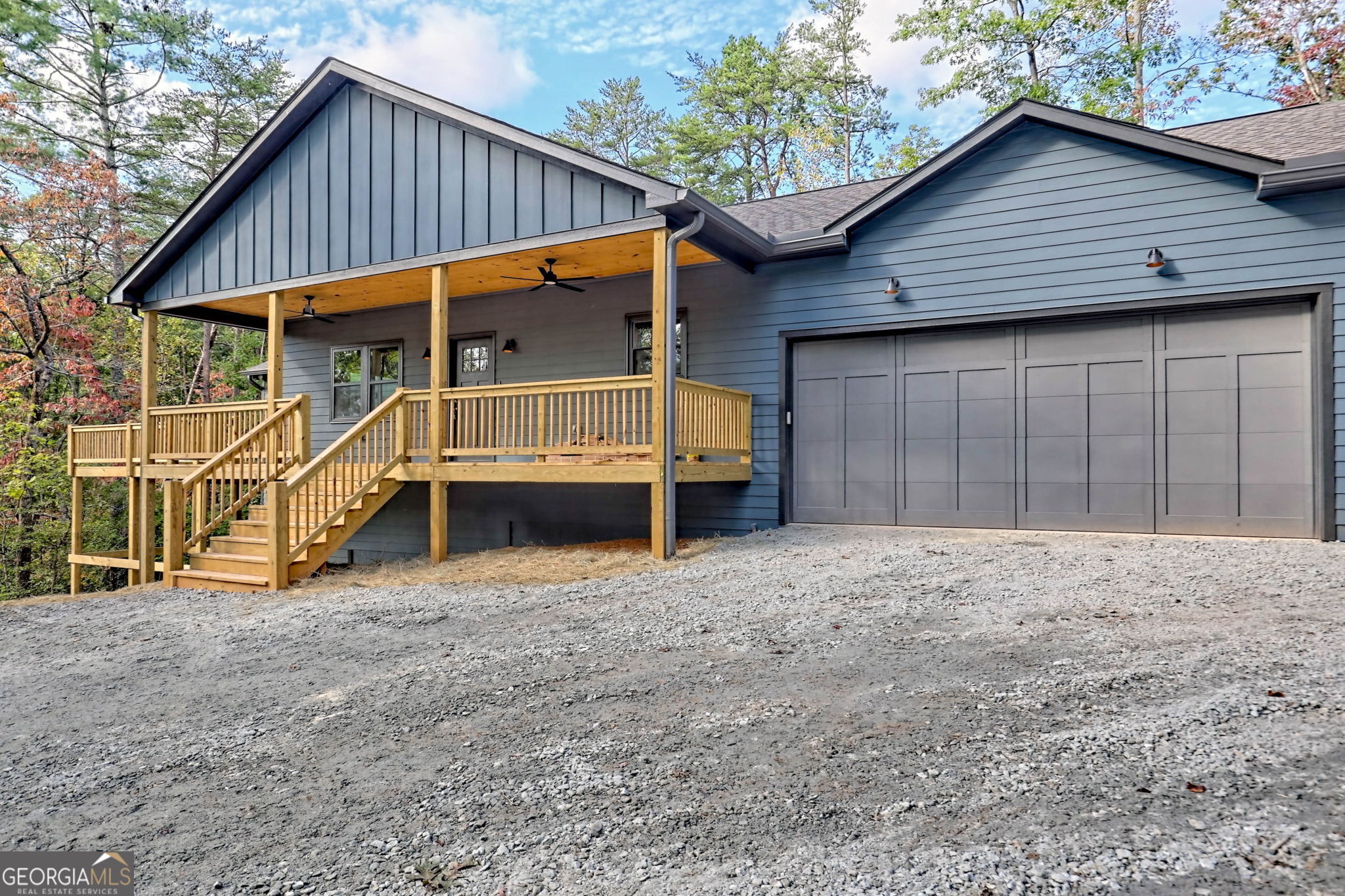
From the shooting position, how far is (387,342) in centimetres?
1205

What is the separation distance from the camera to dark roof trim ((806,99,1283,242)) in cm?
686

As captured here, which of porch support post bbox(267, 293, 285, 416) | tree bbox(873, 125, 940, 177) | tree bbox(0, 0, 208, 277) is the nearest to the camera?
porch support post bbox(267, 293, 285, 416)

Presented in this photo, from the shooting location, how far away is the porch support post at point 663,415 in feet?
24.1

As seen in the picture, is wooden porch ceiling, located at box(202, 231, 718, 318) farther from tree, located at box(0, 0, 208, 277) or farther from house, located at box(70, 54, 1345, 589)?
tree, located at box(0, 0, 208, 277)

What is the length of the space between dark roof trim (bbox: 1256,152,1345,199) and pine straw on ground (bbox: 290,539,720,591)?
5.97 m

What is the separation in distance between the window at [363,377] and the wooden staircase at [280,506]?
115 inches

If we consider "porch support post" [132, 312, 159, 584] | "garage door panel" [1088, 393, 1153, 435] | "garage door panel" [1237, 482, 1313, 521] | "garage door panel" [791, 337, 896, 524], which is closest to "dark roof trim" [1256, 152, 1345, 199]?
"garage door panel" [1088, 393, 1153, 435]

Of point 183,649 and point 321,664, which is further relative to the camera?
point 183,649

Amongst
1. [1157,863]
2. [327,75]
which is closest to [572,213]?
[327,75]

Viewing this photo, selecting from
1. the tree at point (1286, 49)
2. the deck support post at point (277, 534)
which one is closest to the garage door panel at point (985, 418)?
the deck support post at point (277, 534)

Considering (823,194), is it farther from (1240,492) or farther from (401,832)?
(401,832)

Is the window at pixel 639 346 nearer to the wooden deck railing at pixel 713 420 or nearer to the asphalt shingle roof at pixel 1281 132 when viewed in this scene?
the wooden deck railing at pixel 713 420

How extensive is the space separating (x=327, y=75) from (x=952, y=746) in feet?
33.7

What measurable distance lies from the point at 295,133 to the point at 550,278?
161 inches
